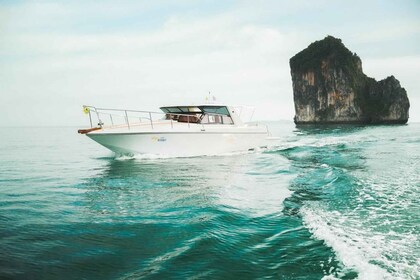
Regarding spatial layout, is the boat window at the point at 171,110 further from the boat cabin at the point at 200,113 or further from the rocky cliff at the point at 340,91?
the rocky cliff at the point at 340,91

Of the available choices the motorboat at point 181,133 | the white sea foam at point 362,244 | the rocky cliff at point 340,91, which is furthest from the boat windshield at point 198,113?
the rocky cliff at point 340,91

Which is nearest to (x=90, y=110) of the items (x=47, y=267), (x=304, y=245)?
(x=47, y=267)

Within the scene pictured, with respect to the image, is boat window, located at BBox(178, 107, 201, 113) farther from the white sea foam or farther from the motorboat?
the white sea foam

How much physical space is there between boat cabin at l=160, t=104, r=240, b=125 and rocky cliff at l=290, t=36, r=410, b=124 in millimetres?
80264

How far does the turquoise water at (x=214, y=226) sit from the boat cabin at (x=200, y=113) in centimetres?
660

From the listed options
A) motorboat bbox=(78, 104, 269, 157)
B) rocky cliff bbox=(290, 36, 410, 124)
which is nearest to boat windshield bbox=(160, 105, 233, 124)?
motorboat bbox=(78, 104, 269, 157)

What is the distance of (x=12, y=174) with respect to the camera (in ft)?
41.9

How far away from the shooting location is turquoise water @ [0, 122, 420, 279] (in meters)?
4.36

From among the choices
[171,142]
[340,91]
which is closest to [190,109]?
[171,142]

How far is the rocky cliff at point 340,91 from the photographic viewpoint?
90.2 m

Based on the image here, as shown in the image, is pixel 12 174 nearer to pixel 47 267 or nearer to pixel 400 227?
pixel 47 267

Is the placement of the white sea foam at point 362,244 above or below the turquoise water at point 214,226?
below

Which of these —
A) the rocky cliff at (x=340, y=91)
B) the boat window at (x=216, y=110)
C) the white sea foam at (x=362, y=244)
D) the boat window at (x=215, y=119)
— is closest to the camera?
the white sea foam at (x=362, y=244)

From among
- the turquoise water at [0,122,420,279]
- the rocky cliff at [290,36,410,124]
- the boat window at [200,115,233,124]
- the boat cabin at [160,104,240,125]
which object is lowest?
the turquoise water at [0,122,420,279]
